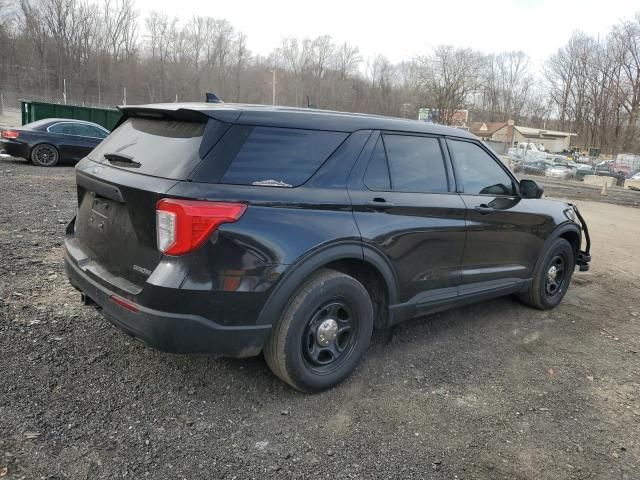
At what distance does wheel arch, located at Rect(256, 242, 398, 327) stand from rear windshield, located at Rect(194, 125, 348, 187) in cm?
47

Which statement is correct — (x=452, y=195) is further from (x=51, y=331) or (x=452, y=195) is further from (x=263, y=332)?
(x=51, y=331)

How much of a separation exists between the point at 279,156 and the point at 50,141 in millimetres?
13398

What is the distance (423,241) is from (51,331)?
2802mm

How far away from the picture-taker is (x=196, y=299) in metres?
2.71

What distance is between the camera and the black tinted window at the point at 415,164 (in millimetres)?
3604

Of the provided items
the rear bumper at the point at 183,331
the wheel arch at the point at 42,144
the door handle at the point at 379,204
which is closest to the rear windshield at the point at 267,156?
the door handle at the point at 379,204

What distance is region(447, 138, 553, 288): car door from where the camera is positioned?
413 cm


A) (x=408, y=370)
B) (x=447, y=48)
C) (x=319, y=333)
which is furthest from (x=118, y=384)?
(x=447, y=48)

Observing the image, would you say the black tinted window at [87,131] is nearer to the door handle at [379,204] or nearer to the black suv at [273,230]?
the black suv at [273,230]

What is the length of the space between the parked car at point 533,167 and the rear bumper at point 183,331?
33725 millimetres

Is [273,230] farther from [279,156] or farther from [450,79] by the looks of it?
[450,79]

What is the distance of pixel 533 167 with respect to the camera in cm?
3450

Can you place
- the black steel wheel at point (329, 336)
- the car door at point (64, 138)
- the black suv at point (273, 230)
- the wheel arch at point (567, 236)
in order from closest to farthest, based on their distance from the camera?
the black suv at point (273, 230), the black steel wheel at point (329, 336), the wheel arch at point (567, 236), the car door at point (64, 138)

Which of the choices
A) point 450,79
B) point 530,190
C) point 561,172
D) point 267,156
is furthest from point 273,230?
point 450,79
